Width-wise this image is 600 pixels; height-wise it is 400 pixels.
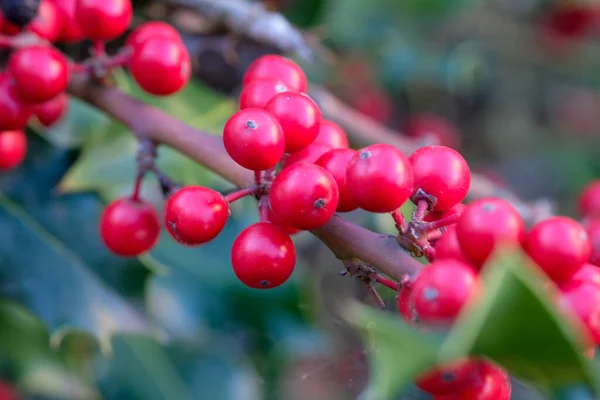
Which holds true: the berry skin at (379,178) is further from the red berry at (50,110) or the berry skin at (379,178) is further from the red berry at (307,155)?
the red berry at (50,110)

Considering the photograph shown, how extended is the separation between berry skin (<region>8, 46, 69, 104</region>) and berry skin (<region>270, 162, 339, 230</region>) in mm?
454

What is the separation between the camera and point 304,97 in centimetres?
81

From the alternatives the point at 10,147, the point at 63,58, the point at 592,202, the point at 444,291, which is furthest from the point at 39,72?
the point at 592,202

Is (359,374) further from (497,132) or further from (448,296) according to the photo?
(497,132)

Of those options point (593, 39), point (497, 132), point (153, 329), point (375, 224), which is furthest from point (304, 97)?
point (593, 39)

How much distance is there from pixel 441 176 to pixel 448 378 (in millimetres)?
242

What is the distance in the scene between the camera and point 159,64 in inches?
39.3

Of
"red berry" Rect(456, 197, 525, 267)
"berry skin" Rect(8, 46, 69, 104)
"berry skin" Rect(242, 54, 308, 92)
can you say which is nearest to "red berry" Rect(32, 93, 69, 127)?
"berry skin" Rect(8, 46, 69, 104)

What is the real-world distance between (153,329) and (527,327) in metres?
1.15

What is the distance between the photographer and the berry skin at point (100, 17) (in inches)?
40.5

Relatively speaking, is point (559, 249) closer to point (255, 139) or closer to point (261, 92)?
point (255, 139)

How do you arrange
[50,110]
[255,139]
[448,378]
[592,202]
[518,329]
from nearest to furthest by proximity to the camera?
[518,329], [448,378], [255,139], [50,110], [592,202]

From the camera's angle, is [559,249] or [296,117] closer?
[559,249]

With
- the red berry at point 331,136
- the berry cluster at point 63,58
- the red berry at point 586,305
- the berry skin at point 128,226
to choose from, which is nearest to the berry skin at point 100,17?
the berry cluster at point 63,58
